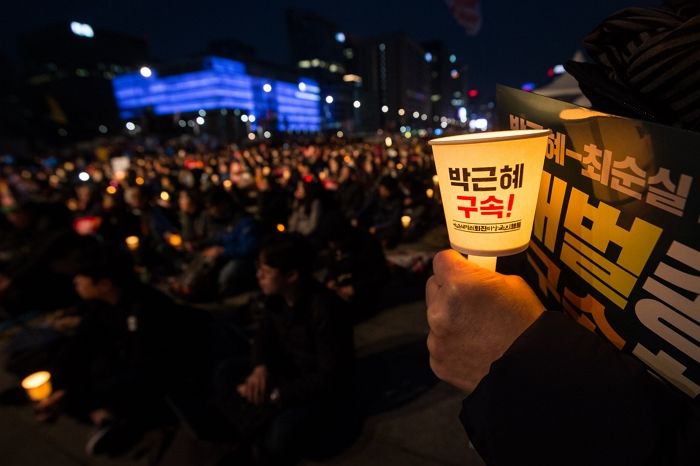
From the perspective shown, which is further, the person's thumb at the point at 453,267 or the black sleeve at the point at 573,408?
the person's thumb at the point at 453,267

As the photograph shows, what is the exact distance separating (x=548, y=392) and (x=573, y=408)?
0.05m

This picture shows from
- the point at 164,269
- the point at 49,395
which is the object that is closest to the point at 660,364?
the point at 49,395

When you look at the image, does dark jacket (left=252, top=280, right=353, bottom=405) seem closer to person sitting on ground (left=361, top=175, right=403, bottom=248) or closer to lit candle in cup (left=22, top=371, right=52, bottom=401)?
lit candle in cup (left=22, top=371, right=52, bottom=401)

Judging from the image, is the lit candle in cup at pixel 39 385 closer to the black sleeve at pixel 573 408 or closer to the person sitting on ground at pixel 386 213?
the black sleeve at pixel 573 408

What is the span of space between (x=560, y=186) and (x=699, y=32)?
0.41 m

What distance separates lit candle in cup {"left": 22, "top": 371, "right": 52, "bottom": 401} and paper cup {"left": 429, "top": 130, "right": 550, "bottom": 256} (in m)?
4.29

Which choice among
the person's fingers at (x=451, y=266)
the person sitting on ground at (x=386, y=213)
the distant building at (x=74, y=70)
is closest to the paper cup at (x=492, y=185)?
the person's fingers at (x=451, y=266)

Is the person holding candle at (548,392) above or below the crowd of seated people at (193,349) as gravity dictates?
above

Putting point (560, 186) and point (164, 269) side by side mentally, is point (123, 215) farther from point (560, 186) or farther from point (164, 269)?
point (560, 186)

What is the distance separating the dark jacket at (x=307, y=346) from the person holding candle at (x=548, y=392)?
6.95 feet

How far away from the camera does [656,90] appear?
0.76 meters

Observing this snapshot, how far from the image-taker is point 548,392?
2.67ft

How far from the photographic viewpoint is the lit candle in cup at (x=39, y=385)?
11.3 feet

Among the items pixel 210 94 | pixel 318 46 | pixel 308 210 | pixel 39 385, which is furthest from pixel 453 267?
pixel 318 46
